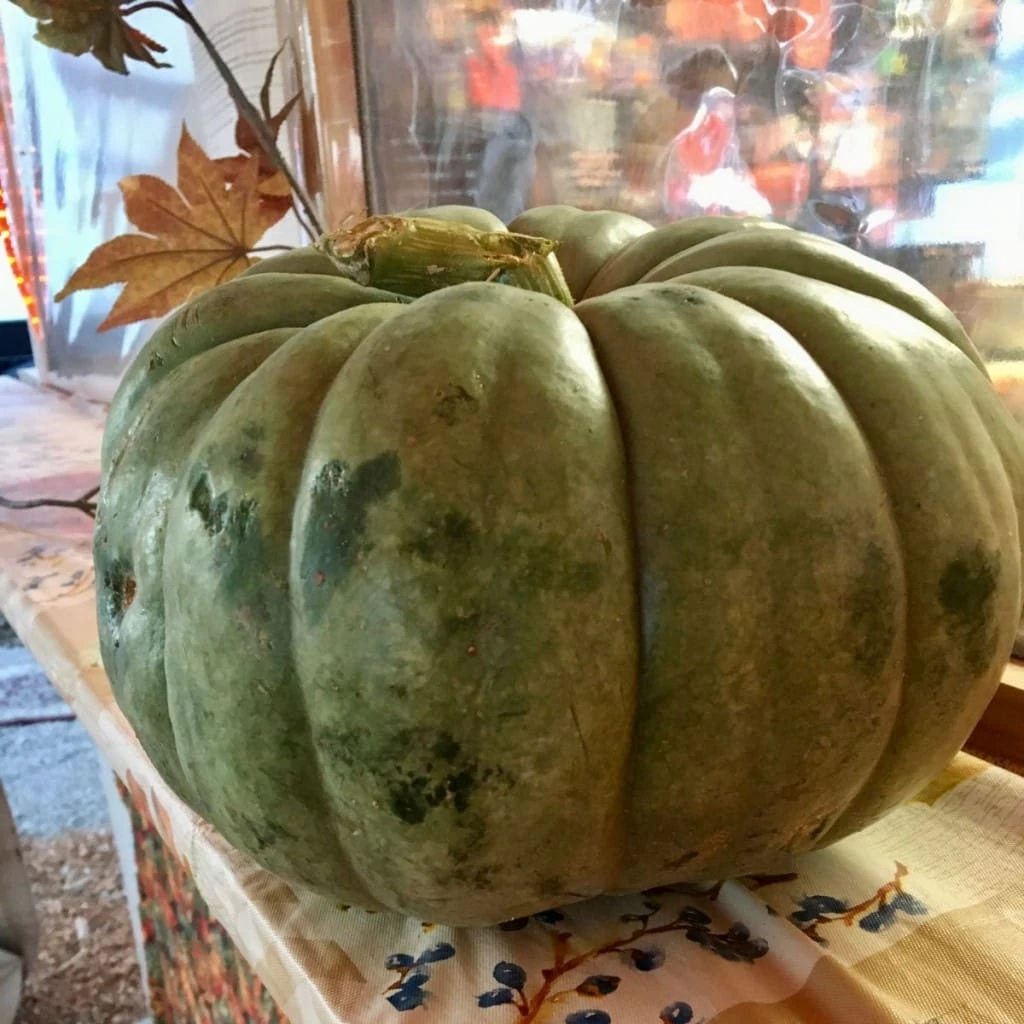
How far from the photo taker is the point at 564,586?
0.39 metres

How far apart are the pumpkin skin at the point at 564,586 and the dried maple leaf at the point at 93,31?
75cm

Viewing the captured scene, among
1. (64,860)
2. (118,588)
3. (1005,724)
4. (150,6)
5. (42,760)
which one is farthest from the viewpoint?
(42,760)

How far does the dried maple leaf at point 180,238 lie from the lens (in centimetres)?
102

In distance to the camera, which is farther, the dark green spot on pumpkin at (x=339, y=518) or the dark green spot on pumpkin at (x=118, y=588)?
the dark green spot on pumpkin at (x=118, y=588)

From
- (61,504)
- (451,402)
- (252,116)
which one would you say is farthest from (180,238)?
(451,402)

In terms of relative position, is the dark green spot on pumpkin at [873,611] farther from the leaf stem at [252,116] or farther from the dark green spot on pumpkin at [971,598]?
the leaf stem at [252,116]

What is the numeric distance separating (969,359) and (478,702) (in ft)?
1.07

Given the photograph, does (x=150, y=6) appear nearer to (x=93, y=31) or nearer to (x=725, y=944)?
(x=93, y=31)

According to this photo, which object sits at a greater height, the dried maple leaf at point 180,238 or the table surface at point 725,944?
the dried maple leaf at point 180,238

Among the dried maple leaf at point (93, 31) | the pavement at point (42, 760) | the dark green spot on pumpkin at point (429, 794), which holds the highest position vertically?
the dried maple leaf at point (93, 31)

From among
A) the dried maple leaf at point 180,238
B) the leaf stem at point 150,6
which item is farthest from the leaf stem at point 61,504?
the leaf stem at point 150,6

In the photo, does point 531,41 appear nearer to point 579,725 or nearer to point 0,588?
point 0,588

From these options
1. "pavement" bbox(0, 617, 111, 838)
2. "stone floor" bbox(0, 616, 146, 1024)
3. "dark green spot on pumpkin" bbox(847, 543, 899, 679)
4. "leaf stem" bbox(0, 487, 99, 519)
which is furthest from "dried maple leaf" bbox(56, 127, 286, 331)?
"pavement" bbox(0, 617, 111, 838)

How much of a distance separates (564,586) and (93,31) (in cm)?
97
